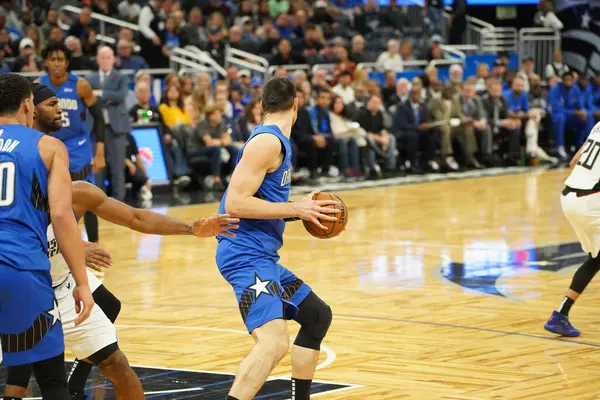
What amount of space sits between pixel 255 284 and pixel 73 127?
5.42 m

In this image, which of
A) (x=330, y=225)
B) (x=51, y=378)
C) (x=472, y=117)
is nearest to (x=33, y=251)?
(x=51, y=378)

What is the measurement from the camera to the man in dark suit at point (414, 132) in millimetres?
20297

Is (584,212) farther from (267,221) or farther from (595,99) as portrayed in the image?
(595,99)

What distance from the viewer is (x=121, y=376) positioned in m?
5.32

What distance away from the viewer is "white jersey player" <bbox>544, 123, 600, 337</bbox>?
25.8 feet

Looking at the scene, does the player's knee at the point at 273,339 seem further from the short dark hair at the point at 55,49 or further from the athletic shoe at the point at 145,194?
the athletic shoe at the point at 145,194

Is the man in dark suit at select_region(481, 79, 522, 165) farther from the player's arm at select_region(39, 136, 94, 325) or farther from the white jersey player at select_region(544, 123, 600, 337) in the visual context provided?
the player's arm at select_region(39, 136, 94, 325)

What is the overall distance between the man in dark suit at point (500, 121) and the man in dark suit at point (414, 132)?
170 cm

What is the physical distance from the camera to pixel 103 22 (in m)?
20.4

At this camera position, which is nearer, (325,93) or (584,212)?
(584,212)

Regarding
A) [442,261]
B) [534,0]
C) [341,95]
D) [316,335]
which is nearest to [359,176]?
[341,95]

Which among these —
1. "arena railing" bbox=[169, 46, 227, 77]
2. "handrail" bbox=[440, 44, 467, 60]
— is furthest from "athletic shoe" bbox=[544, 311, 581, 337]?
"handrail" bbox=[440, 44, 467, 60]

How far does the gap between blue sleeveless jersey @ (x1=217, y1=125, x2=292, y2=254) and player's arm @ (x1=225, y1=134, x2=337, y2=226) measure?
63 mm

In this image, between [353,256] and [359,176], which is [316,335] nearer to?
[353,256]
